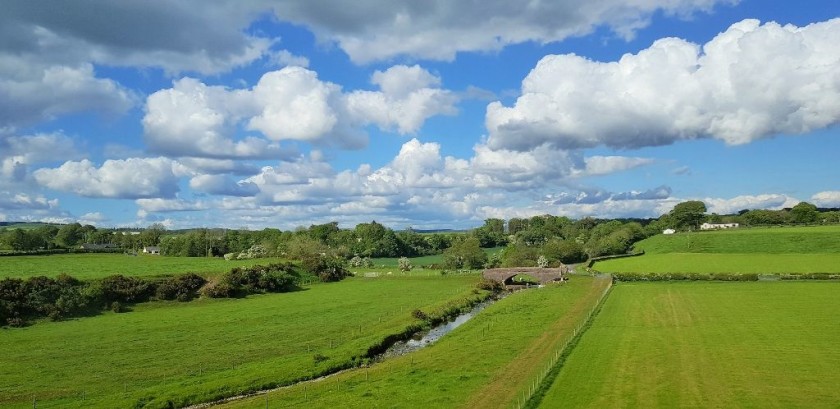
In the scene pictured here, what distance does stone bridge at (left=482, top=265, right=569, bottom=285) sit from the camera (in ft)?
387

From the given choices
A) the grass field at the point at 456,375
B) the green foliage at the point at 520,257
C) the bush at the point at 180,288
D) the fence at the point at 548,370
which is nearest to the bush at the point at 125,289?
the bush at the point at 180,288

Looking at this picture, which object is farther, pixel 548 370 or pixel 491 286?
pixel 491 286

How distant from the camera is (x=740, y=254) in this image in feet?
484

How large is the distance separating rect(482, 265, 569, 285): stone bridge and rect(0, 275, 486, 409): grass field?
37748 mm

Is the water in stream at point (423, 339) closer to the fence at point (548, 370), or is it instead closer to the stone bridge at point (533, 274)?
the fence at point (548, 370)

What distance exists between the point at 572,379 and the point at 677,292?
6088 centimetres

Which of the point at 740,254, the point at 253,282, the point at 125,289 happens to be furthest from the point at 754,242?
the point at 125,289

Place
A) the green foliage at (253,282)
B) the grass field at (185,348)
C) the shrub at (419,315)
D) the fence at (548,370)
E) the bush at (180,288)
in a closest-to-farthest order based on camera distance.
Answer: the fence at (548,370) < the grass field at (185,348) < the shrub at (419,315) < the bush at (180,288) < the green foliage at (253,282)

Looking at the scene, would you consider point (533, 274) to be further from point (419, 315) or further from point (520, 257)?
point (419, 315)

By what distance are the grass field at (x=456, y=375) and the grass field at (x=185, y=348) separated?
14.5 feet

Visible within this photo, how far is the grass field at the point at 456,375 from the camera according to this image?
33.8 meters

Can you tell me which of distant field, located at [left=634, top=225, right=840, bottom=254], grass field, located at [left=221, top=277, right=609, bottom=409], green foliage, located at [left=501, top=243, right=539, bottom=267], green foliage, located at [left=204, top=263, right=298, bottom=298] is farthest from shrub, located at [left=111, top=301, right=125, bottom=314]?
distant field, located at [left=634, top=225, right=840, bottom=254]

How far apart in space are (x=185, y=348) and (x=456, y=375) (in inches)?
1006

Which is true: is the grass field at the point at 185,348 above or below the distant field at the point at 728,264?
below
